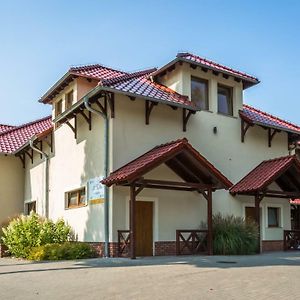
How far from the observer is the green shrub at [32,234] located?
17631 mm

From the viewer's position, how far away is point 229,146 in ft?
66.1

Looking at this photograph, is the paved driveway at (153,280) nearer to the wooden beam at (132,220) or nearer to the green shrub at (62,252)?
the wooden beam at (132,220)

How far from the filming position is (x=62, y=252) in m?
15.8

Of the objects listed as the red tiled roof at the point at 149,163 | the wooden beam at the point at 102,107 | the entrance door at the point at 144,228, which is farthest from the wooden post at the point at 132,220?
the wooden beam at the point at 102,107

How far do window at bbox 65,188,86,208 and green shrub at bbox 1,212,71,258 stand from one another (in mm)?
1018

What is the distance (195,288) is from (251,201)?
1194 centimetres

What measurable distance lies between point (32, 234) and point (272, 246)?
10.1 meters

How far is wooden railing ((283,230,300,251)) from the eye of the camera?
816 inches

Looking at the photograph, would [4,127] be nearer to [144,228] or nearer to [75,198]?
[75,198]

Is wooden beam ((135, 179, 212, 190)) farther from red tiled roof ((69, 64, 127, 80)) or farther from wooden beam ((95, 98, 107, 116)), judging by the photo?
red tiled roof ((69, 64, 127, 80))

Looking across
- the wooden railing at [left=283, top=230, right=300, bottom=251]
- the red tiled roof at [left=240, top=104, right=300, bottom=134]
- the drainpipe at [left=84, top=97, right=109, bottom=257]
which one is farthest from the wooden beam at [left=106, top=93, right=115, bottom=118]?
the wooden railing at [left=283, top=230, right=300, bottom=251]

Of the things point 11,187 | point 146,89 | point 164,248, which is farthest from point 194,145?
point 11,187

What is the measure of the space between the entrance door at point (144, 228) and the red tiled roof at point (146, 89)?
3.80m

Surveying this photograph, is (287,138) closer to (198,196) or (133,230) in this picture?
(198,196)
